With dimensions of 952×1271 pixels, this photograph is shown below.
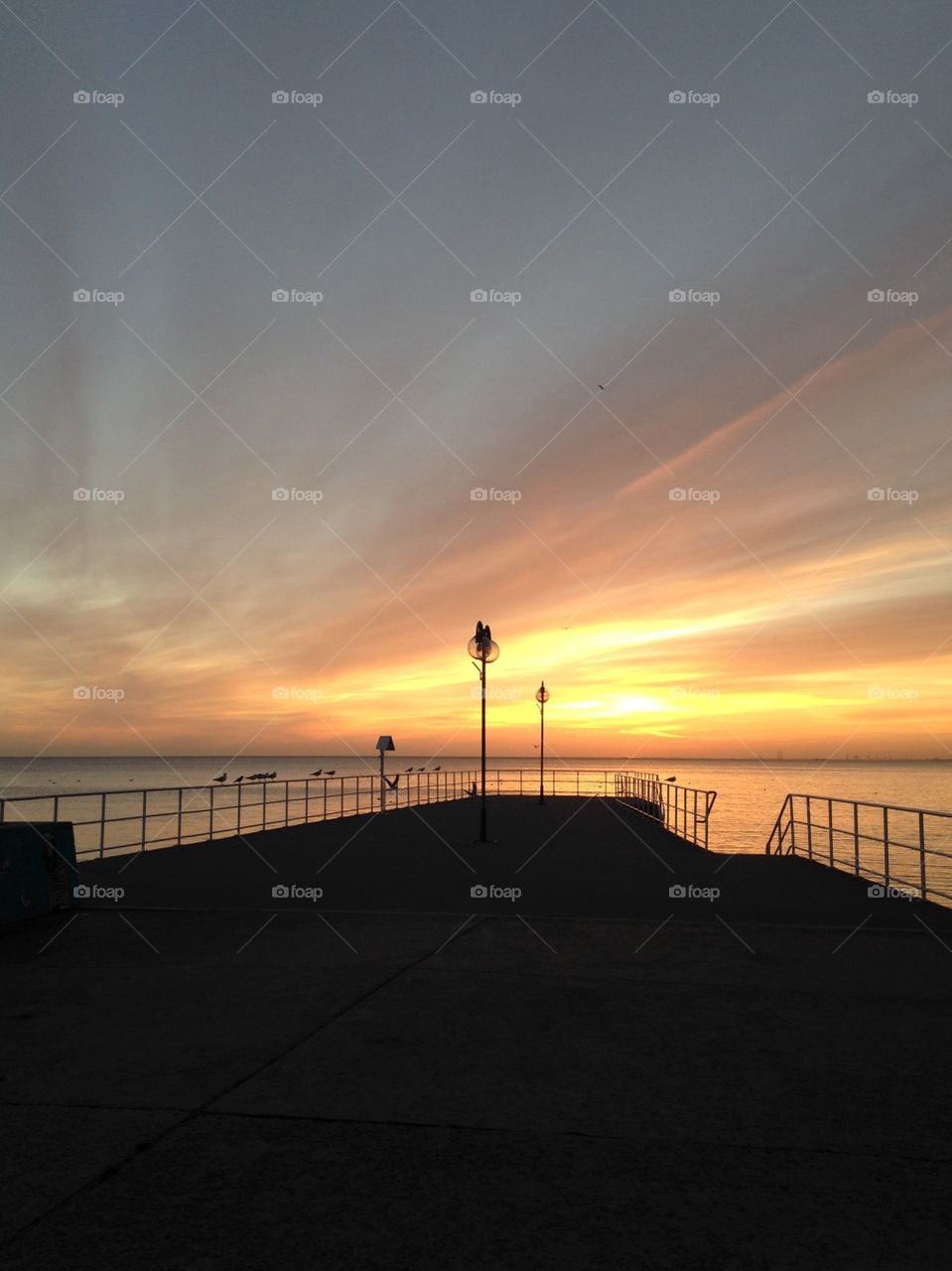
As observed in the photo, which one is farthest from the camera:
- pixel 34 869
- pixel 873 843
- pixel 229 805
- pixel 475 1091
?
pixel 873 843

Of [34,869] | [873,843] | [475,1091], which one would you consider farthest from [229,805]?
[475,1091]

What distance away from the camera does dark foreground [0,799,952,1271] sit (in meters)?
3.46

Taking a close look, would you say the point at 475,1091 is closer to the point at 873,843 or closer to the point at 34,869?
the point at 34,869

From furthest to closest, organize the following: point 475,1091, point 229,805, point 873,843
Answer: point 873,843
point 229,805
point 475,1091

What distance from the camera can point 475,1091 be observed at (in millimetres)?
4906

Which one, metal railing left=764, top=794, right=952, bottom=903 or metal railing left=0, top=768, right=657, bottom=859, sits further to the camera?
metal railing left=0, top=768, right=657, bottom=859

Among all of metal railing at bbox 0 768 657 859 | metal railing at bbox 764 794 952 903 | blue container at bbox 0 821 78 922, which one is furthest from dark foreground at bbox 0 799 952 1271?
metal railing at bbox 0 768 657 859

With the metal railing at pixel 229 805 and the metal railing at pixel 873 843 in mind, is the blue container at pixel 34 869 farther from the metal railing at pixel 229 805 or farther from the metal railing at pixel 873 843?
the metal railing at pixel 229 805

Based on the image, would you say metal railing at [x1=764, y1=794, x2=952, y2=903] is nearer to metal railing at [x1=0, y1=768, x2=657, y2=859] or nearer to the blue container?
metal railing at [x1=0, y1=768, x2=657, y2=859]

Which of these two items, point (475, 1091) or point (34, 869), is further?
point (34, 869)

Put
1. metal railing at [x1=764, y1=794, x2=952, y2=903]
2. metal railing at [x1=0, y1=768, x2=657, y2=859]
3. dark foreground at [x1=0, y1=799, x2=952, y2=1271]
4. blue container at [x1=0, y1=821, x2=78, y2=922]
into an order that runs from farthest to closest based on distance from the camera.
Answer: metal railing at [x1=0, y1=768, x2=657, y2=859] → metal railing at [x1=764, y1=794, x2=952, y2=903] → blue container at [x1=0, y1=821, x2=78, y2=922] → dark foreground at [x1=0, y1=799, x2=952, y2=1271]

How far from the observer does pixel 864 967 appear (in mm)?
7938

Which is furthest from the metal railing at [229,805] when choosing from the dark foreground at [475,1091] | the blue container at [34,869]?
the dark foreground at [475,1091]

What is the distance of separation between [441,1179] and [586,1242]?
0.70 metres
